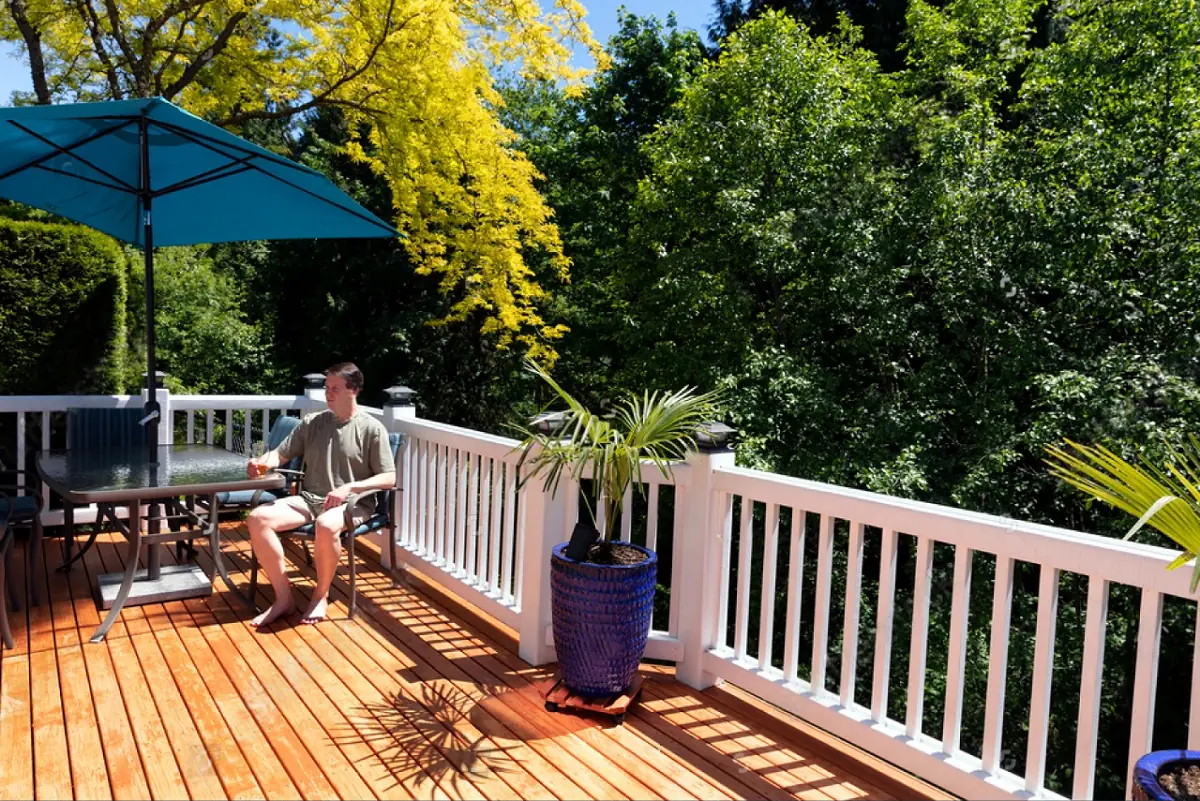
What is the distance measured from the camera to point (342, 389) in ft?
12.7

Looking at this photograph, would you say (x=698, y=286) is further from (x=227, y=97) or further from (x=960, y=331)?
(x=227, y=97)

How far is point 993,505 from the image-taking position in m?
8.70

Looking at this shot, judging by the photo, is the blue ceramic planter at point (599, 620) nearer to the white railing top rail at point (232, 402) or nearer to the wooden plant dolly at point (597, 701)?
the wooden plant dolly at point (597, 701)

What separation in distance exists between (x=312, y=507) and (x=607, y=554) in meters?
1.63

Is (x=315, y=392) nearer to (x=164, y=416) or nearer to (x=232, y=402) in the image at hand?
(x=232, y=402)

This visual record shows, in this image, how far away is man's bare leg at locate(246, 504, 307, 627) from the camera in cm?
361

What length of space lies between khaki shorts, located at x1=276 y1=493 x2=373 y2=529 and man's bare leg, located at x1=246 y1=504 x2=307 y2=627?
98mm

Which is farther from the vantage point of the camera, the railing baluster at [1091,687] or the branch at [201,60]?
the branch at [201,60]

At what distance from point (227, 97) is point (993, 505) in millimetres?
8065

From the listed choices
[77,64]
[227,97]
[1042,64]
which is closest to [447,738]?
[227,97]

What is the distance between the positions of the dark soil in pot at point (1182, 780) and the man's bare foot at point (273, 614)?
10.4ft

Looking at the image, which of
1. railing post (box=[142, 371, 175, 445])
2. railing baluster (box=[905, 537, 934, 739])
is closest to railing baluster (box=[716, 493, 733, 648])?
railing baluster (box=[905, 537, 934, 739])

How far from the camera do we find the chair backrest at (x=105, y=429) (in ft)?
15.2

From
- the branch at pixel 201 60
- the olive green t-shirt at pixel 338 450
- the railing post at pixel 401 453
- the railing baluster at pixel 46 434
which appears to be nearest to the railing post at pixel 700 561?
the olive green t-shirt at pixel 338 450
